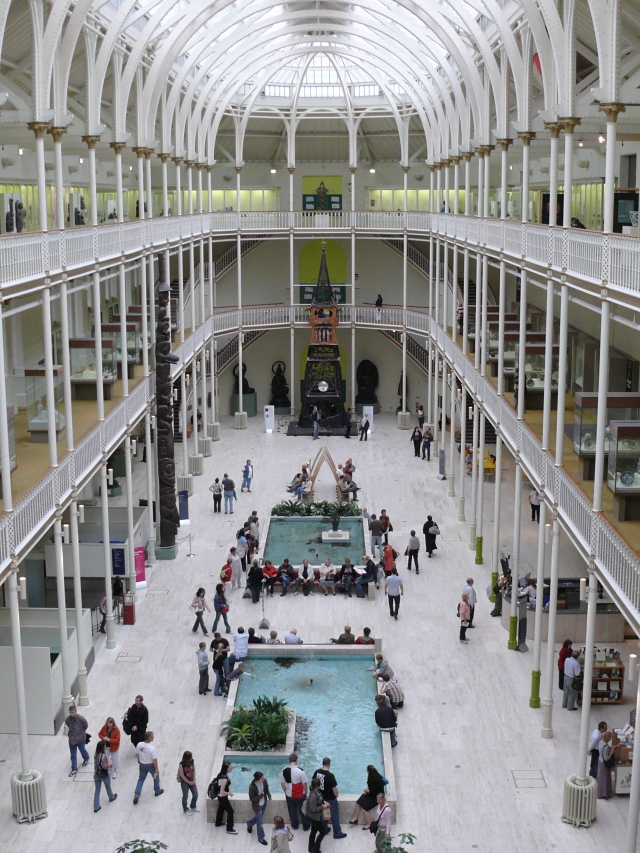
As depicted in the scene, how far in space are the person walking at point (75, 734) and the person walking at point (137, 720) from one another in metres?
0.69

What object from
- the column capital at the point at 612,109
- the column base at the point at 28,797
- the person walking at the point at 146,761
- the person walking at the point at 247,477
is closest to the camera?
the column capital at the point at 612,109

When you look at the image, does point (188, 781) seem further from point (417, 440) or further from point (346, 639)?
point (417, 440)

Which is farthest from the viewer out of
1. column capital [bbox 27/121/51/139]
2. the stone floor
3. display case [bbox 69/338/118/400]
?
display case [bbox 69/338/118/400]

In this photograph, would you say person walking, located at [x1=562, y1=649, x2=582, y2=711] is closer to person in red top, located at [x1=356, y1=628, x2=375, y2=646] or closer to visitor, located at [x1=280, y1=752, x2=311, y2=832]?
person in red top, located at [x1=356, y1=628, x2=375, y2=646]

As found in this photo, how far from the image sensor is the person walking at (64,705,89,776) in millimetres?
16453

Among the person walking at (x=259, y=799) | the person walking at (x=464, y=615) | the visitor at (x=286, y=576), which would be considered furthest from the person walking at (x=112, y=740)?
the visitor at (x=286, y=576)

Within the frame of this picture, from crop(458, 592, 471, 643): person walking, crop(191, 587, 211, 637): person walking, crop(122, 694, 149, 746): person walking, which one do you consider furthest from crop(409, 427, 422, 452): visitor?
crop(122, 694, 149, 746): person walking

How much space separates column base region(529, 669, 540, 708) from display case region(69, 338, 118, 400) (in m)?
11.2

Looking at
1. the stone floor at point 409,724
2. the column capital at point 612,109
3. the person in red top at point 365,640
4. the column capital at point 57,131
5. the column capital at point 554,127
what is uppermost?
the column capital at point 57,131

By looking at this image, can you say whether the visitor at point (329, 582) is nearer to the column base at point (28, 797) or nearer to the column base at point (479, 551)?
the column base at point (479, 551)

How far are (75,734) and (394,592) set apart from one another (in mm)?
8373

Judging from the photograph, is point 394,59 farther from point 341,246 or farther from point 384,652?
point 384,652

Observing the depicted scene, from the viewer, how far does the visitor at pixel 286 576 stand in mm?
24641

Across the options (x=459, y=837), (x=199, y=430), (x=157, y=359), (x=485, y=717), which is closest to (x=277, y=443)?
(x=199, y=430)
